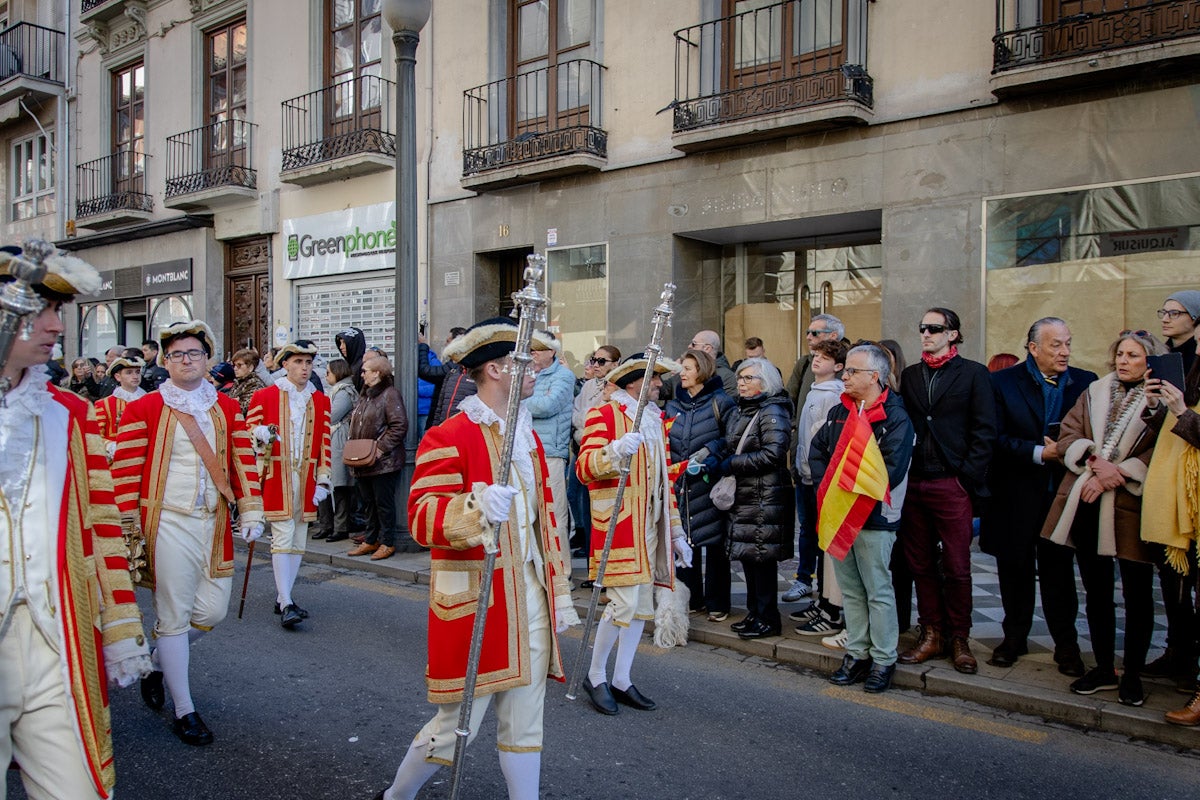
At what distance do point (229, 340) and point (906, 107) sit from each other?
1447cm

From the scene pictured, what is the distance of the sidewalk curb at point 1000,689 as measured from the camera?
485 cm

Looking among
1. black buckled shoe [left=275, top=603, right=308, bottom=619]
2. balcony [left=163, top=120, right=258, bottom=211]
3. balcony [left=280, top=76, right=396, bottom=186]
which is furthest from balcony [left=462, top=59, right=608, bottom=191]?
black buckled shoe [left=275, top=603, right=308, bottom=619]

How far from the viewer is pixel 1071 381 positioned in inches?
234

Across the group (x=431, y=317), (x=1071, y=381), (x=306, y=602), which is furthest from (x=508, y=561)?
(x=431, y=317)

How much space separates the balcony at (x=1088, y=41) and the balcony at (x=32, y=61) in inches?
877

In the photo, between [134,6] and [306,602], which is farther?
[134,6]

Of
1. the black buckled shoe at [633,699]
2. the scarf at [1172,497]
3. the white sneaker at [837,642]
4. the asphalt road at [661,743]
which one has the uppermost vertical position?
the scarf at [1172,497]

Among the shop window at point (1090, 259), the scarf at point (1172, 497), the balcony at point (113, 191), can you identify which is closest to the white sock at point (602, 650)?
the scarf at point (1172, 497)

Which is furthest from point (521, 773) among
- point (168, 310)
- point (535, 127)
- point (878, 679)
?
point (168, 310)

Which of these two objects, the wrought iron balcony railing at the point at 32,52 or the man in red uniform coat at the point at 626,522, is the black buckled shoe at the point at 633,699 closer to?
the man in red uniform coat at the point at 626,522

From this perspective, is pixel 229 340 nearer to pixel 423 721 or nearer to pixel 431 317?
pixel 431 317

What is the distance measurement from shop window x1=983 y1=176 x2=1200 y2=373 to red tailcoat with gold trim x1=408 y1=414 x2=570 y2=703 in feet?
26.4

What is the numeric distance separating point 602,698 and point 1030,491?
115 inches

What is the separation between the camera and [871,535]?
212 inches
